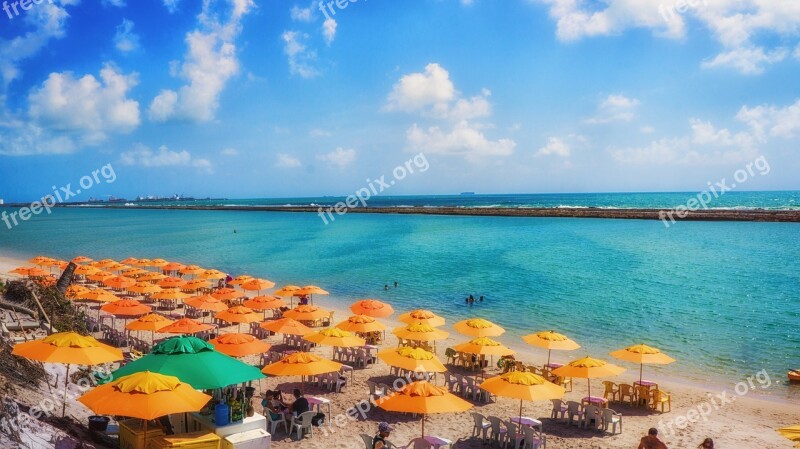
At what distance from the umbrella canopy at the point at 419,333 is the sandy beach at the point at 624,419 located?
1278mm

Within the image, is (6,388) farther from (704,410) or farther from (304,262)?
(304,262)

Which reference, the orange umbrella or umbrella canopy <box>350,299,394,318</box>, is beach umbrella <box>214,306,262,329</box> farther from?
the orange umbrella

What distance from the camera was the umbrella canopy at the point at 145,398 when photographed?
7.25 metres

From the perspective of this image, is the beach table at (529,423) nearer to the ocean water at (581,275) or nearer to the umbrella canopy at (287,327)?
the umbrella canopy at (287,327)

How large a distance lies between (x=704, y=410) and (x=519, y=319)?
10750mm

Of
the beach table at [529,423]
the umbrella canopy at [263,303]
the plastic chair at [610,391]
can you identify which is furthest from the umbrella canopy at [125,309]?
the plastic chair at [610,391]

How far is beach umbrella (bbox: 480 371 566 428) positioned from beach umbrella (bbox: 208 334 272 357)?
595 cm

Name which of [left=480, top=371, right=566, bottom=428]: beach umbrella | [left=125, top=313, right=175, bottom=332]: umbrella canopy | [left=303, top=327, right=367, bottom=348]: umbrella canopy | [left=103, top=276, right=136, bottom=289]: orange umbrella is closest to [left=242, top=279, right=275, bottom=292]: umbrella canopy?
[left=103, top=276, right=136, bottom=289]: orange umbrella

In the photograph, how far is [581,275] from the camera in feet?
124

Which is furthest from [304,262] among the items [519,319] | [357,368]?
[357,368]

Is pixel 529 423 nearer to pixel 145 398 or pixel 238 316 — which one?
pixel 145 398

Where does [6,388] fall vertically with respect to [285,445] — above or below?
above

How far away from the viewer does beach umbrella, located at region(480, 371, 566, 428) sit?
→ 10.8m

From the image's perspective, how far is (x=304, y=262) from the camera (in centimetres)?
4622
